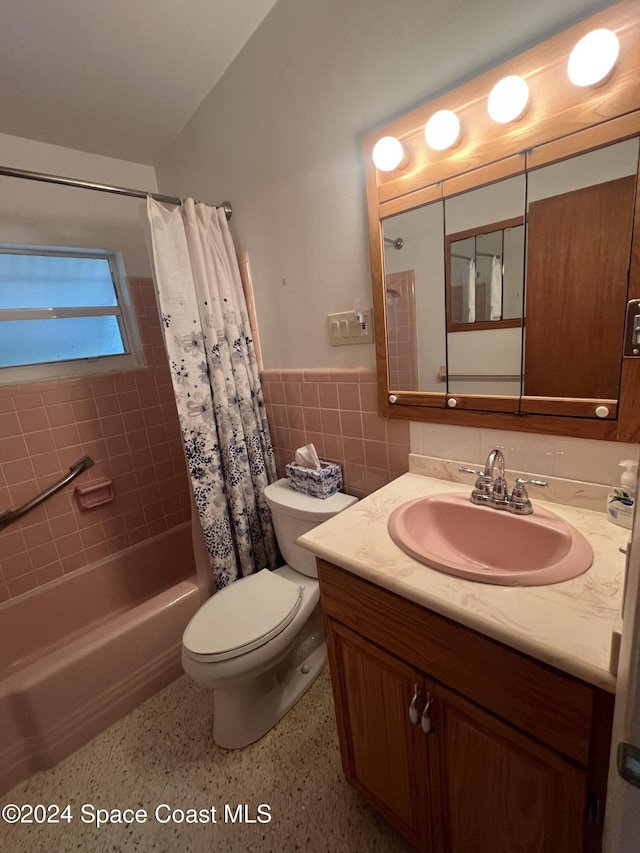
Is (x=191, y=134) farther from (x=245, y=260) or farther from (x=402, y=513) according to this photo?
(x=402, y=513)

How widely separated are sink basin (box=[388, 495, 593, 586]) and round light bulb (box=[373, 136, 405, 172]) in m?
0.96

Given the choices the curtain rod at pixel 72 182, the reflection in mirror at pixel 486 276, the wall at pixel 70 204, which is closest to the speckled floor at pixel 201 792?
the reflection in mirror at pixel 486 276

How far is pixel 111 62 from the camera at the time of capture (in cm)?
134

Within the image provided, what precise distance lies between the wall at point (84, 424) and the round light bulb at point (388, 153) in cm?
154

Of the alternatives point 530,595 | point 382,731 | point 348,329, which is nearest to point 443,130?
point 348,329

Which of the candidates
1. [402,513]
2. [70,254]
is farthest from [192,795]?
[70,254]

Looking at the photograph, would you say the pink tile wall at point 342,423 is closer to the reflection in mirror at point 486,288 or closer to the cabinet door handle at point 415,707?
the reflection in mirror at point 486,288

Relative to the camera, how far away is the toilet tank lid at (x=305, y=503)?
138cm

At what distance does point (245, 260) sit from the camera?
→ 1667 millimetres

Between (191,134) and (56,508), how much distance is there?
1.95 meters

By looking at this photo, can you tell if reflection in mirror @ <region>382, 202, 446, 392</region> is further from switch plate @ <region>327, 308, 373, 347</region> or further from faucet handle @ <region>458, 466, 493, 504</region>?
faucet handle @ <region>458, 466, 493, 504</region>

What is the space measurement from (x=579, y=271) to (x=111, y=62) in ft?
5.72

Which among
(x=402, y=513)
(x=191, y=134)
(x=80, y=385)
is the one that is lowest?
(x=402, y=513)

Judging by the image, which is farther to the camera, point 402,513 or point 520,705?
point 402,513
